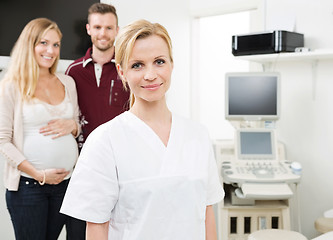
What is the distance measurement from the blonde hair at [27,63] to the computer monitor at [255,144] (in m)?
1.34

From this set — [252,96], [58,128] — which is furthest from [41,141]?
[252,96]

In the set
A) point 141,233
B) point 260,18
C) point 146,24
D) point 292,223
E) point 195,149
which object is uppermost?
point 260,18

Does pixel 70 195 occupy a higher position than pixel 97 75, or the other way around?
pixel 97 75

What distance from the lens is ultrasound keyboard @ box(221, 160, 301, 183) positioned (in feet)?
7.51

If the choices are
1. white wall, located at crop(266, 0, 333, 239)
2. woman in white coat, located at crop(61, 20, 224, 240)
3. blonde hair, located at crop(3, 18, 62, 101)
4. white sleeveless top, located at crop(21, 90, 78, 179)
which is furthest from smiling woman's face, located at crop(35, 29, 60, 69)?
white wall, located at crop(266, 0, 333, 239)

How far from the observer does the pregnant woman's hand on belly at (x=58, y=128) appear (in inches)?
73.1

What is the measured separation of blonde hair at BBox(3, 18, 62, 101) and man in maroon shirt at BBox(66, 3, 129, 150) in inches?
11.6

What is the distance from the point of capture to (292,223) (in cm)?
293

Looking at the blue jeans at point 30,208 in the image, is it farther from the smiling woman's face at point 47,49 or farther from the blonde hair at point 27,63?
the smiling woman's face at point 47,49

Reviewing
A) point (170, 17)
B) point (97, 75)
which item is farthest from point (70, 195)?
point (170, 17)

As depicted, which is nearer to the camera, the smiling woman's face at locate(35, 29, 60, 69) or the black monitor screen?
the smiling woman's face at locate(35, 29, 60, 69)

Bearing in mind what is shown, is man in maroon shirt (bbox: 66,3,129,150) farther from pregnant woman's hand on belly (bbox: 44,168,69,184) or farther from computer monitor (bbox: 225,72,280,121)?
computer monitor (bbox: 225,72,280,121)

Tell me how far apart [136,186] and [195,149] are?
0.72 ft

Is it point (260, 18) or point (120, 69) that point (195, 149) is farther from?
point (260, 18)
